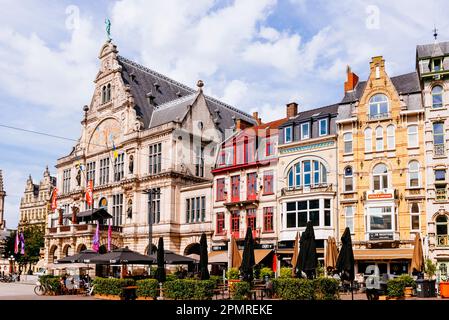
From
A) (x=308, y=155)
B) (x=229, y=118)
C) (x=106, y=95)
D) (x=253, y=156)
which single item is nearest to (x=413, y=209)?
(x=308, y=155)

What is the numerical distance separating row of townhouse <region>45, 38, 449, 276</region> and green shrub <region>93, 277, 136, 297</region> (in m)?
12.3

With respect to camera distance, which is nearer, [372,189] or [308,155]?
[372,189]

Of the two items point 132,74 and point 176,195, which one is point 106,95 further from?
point 176,195

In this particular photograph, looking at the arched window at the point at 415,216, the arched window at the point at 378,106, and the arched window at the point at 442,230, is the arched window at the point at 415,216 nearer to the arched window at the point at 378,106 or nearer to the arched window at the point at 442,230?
the arched window at the point at 442,230

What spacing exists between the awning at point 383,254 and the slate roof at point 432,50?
13599 millimetres

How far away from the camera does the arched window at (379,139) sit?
3931 cm

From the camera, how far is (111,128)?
6003 centimetres

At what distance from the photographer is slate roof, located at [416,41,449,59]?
3869cm

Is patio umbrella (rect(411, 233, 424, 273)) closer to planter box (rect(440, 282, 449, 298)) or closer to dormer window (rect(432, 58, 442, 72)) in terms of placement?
planter box (rect(440, 282, 449, 298))

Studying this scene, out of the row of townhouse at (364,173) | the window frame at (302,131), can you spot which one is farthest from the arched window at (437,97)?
the window frame at (302,131)

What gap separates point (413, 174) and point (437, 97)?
552 centimetres

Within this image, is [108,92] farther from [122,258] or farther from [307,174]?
[122,258]

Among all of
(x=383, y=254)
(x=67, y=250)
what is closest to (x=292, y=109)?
(x=383, y=254)

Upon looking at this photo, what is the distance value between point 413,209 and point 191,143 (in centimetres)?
2416
